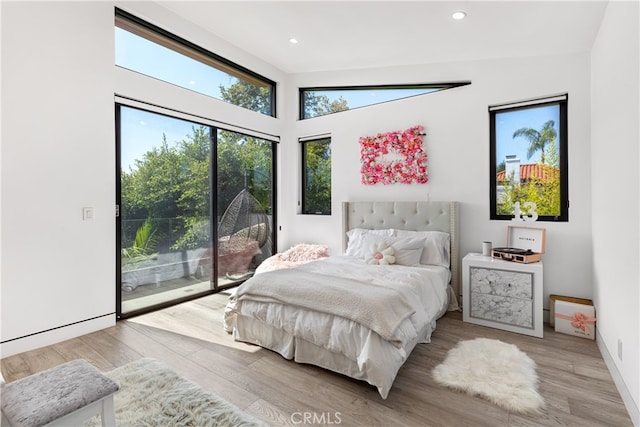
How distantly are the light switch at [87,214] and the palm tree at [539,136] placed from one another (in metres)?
4.37

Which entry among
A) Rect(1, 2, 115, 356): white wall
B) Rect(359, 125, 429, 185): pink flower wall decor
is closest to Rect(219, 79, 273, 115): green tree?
Rect(1, 2, 115, 356): white wall

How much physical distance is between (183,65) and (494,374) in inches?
171

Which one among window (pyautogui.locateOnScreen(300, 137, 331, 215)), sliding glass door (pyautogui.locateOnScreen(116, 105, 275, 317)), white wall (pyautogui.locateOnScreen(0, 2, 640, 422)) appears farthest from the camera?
window (pyautogui.locateOnScreen(300, 137, 331, 215))

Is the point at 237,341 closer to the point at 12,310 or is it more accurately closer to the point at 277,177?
the point at 12,310

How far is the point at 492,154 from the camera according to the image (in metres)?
3.54

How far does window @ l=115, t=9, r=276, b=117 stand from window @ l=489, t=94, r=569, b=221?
318cm

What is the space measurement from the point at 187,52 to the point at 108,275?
2688mm

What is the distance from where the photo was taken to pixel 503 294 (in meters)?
2.99

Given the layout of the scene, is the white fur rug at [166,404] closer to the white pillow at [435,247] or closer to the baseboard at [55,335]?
the baseboard at [55,335]

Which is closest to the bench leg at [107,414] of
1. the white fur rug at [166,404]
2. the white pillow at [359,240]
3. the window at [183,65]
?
the white fur rug at [166,404]

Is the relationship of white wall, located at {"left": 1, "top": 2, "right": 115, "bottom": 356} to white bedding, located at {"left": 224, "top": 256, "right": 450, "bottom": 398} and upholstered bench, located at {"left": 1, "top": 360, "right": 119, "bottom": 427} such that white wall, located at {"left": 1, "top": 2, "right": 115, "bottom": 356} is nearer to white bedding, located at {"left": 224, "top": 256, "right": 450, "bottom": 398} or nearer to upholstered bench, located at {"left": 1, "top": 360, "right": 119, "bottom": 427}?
white bedding, located at {"left": 224, "top": 256, "right": 450, "bottom": 398}

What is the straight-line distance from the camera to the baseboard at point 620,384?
1725mm

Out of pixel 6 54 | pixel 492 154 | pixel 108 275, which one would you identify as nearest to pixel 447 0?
pixel 492 154

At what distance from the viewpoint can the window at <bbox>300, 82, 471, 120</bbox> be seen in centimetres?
403
